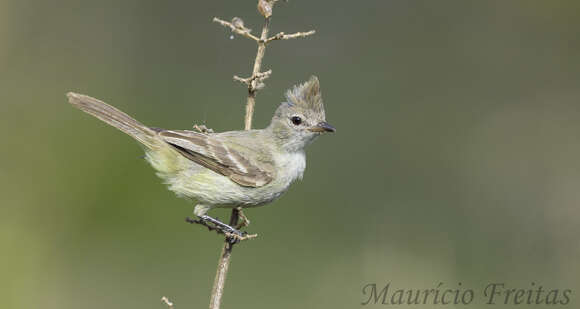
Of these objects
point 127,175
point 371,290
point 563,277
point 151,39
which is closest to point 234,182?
point 371,290

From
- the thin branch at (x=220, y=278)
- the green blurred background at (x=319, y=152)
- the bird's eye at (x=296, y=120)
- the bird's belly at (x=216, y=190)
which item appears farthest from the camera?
the green blurred background at (x=319, y=152)

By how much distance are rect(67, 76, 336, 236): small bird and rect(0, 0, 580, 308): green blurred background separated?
1.30 m

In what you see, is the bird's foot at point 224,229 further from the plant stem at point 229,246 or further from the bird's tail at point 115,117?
the bird's tail at point 115,117

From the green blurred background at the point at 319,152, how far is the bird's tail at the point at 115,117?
146cm

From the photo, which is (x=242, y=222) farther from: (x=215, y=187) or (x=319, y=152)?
(x=319, y=152)

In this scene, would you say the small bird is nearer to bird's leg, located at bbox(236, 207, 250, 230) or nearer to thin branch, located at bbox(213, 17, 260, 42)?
bird's leg, located at bbox(236, 207, 250, 230)

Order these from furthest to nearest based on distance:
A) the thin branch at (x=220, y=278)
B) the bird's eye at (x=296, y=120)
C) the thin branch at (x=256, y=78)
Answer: the bird's eye at (x=296, y=120) → the thin branch at (x=256, y=78) → the thin branch at (x=220, y=278)

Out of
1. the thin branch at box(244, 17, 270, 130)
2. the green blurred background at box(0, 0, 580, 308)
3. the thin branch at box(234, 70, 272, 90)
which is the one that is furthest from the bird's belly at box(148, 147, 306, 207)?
the green blurred background at box(0, 0, 580, 308)

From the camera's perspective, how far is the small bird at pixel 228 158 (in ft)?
12.9

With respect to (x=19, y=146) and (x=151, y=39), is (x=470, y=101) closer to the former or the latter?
(x=151, y=39)

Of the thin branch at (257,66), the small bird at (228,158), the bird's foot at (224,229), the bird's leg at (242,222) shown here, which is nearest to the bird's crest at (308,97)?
the small bird at (228,158)

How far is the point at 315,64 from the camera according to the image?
7.55 metres

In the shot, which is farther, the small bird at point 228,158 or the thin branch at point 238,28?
the small bird at point 228,158

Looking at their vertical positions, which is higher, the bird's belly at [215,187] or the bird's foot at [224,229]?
the bird's belly at [215,187]
